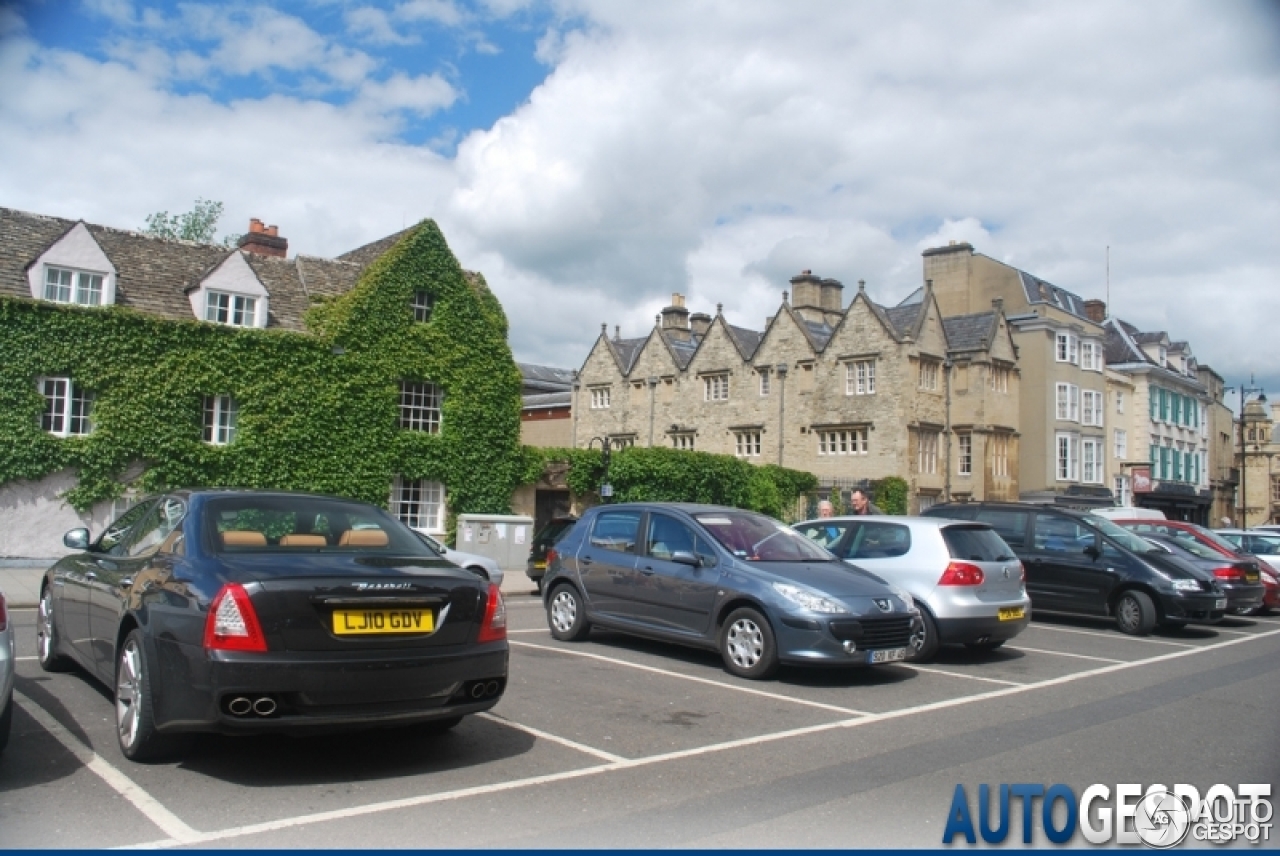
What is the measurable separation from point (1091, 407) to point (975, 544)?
136 feet

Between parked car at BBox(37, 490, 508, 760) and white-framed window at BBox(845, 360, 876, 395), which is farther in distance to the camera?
white-framed window at BBox(845, 360, 876, 395)

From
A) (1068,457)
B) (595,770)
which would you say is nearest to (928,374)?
(1068,457)

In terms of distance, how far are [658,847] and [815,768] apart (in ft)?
6.25

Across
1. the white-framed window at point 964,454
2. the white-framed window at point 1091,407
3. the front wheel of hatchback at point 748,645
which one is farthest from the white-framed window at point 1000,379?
the front wheel of hatchback at point 748,645

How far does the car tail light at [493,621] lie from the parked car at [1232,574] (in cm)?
1276

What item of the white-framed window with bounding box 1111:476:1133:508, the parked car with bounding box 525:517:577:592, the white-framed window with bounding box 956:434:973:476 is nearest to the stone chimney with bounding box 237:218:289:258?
the parked car with bounding box 525:517:577:592

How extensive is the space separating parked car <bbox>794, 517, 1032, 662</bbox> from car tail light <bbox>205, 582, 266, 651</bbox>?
7269mm

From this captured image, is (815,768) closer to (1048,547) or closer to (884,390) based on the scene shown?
(1048,547)

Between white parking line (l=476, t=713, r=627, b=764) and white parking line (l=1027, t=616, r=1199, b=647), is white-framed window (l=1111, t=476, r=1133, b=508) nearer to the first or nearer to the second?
white parking line (l=1027, t=616, r=1199, b=647)

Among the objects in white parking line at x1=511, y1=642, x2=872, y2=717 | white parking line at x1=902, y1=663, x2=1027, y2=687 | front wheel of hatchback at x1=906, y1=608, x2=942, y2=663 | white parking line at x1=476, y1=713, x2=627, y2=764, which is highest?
front wheel of hatchback at x1=906, y1=608, x2=942, y2=663

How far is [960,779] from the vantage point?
6.29 metres

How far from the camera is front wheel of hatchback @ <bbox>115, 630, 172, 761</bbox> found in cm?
568

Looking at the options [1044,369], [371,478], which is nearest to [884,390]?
[1044,369]

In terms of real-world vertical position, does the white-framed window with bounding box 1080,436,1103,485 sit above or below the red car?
above
